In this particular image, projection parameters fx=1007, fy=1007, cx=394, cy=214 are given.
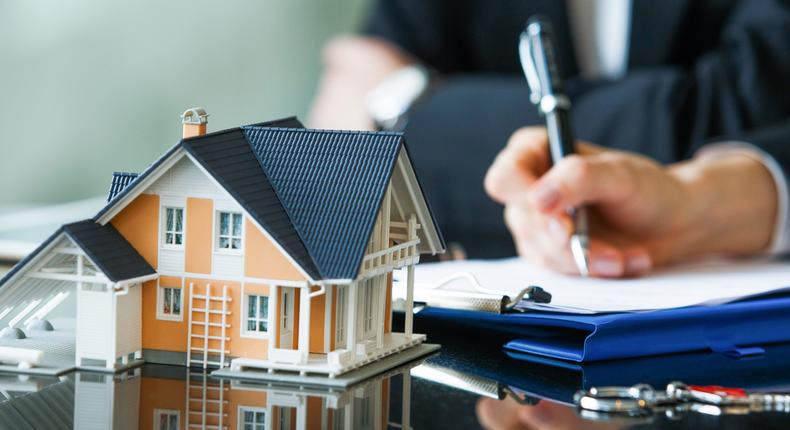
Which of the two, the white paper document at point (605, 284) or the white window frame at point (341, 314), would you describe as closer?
the white window frame at point (341, 314)

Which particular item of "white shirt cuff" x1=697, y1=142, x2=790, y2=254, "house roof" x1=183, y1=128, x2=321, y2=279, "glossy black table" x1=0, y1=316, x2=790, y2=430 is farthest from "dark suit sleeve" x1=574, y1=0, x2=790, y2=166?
"house roof" x1=183, y1=128, x2=321, y2=279

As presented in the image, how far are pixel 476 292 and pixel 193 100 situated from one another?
1.61 metres

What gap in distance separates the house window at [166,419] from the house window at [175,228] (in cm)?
10

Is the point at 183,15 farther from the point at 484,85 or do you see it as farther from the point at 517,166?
the point at 517,166

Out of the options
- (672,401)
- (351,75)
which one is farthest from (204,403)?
(351,75)

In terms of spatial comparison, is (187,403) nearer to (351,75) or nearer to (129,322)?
(129,322)

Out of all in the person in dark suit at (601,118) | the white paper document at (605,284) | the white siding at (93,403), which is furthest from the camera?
the person in dark suit at (601,118)

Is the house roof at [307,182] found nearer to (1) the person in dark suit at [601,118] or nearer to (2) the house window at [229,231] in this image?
(2) the house window at [229,231]

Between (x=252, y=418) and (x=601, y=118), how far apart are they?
1051 mm

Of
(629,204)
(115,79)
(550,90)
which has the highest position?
(115,79)

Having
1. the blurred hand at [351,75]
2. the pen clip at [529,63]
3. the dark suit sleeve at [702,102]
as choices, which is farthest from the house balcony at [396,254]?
the blurred hand at [351,75]

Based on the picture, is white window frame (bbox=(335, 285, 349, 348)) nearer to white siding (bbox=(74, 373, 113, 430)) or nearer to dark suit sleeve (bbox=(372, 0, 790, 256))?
white siding (bbox=(74, 373, 113, 430))

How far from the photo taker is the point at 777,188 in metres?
1.17

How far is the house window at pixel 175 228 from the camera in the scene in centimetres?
54
